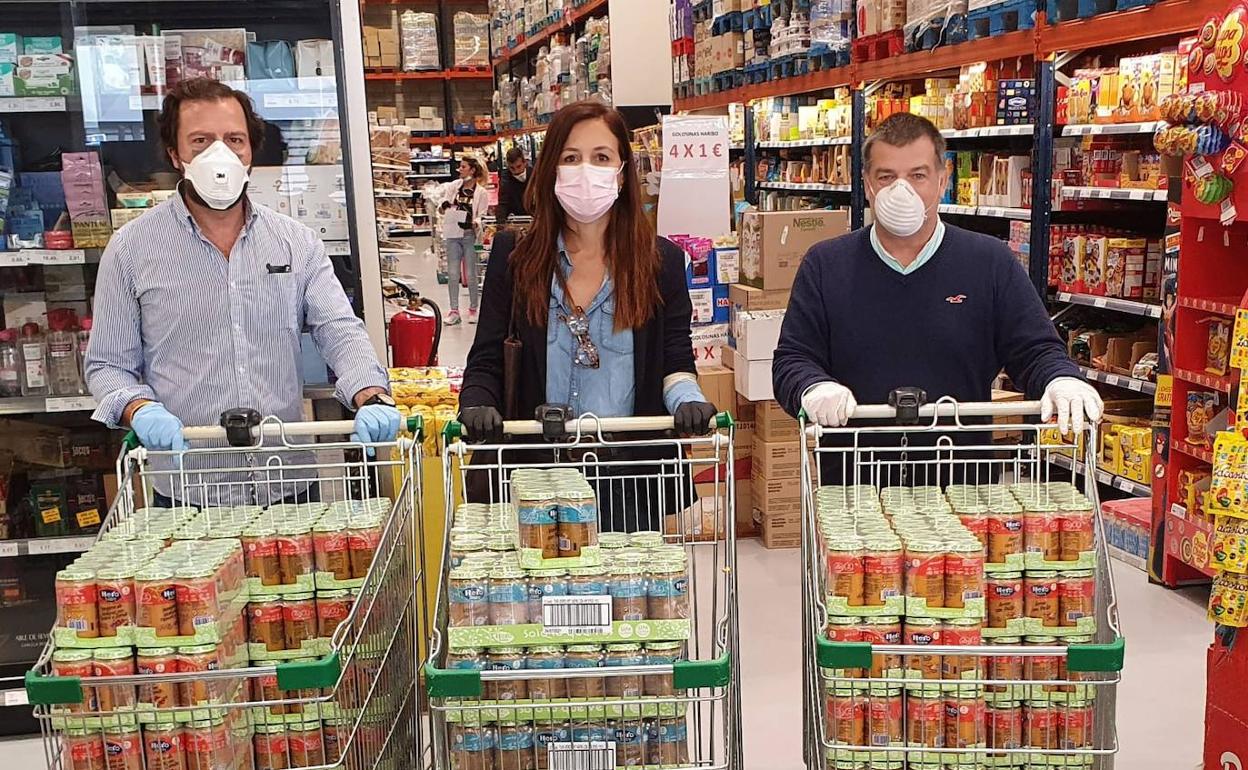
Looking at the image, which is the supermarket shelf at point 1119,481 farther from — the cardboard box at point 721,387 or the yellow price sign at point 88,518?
the yellow price sign at point 88,518

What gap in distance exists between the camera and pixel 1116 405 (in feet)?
19.4

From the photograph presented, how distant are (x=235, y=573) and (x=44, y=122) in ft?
9.24

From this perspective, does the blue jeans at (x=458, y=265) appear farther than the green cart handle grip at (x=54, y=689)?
Yes

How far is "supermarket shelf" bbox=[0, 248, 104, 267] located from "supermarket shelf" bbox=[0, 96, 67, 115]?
1.47 feet

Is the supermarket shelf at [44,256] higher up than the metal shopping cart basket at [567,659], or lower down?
higher up

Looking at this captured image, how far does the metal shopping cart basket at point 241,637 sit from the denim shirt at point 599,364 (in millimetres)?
614

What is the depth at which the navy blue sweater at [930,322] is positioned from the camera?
2834 mm

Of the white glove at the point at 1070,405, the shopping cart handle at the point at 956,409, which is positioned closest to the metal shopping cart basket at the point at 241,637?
the shopping cart handle at the point at 956,409

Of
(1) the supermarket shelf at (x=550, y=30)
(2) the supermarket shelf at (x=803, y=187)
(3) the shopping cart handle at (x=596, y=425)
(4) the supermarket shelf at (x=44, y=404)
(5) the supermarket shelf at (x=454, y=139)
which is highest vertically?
(1) the supermarket shelf at (x=550, y=30)

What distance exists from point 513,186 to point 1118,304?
8.06 meters

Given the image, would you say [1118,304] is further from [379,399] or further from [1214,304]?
[379,399]

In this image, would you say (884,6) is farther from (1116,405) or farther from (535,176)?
(535,176)

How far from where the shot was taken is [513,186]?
12.6m

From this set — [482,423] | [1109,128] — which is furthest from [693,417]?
[1109,128]
